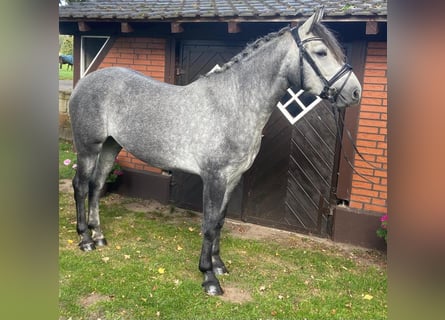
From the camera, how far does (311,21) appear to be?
3234mm

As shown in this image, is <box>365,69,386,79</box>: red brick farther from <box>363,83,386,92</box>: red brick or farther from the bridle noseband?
the bridle noseband

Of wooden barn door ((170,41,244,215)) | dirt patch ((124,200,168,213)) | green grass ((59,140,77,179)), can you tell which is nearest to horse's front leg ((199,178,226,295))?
wooden barn door ((170,41,244,215))

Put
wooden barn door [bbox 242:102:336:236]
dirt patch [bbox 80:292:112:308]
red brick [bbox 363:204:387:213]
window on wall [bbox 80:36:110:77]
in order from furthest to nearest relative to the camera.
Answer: window on wall [bbox 80:36:110:77] < wooden barn door [bbox 242:102:336:236] < red brick [bbox 363:204:387:213] < dirt patch [bbox 80:292:112:308]

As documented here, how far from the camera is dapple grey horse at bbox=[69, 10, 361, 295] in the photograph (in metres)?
3.31

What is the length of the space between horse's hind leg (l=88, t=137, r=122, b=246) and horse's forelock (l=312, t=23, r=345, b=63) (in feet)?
9.17

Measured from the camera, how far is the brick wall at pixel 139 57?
20.1ft

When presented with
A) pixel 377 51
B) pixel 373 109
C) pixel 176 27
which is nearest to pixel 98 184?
pixel 176 27

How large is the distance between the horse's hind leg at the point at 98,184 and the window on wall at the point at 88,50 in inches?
106

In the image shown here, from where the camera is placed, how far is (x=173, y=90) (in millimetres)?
4109

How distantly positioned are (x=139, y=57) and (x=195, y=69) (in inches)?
42.5
